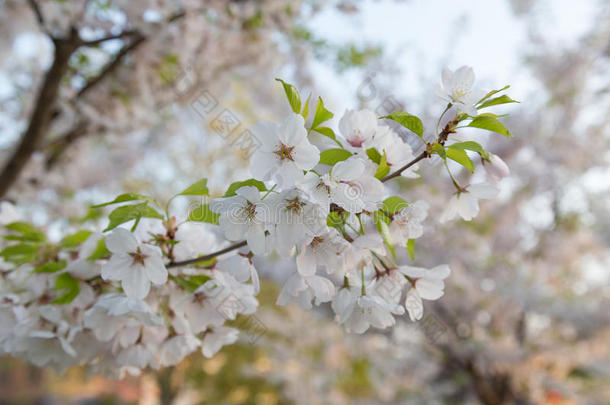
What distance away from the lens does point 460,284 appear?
2576 mm

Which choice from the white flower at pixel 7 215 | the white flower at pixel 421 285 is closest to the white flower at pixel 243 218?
the white flower at pixel 421 285

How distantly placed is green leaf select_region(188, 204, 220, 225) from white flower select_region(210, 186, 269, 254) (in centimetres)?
2

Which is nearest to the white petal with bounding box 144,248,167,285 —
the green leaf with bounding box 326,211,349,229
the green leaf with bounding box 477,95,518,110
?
the green leaf with bounding box 326,211,349,229

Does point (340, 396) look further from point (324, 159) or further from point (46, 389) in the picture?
point (46, 389)

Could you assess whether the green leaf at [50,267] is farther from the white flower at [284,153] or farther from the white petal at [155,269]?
Result: the white flower at [284,153]

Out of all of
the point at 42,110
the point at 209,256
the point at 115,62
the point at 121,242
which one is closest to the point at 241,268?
the point at 209,256

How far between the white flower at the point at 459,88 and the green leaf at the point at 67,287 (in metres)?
0.57

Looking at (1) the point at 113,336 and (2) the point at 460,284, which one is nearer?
(1) the point at 113,336

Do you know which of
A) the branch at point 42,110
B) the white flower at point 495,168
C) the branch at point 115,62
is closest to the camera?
the white flower at point 495,168

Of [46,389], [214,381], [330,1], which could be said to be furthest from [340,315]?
[46,389]

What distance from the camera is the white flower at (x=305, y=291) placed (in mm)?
501

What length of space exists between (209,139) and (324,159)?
19.4 feet

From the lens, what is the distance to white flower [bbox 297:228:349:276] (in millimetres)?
468

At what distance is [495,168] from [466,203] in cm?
6
